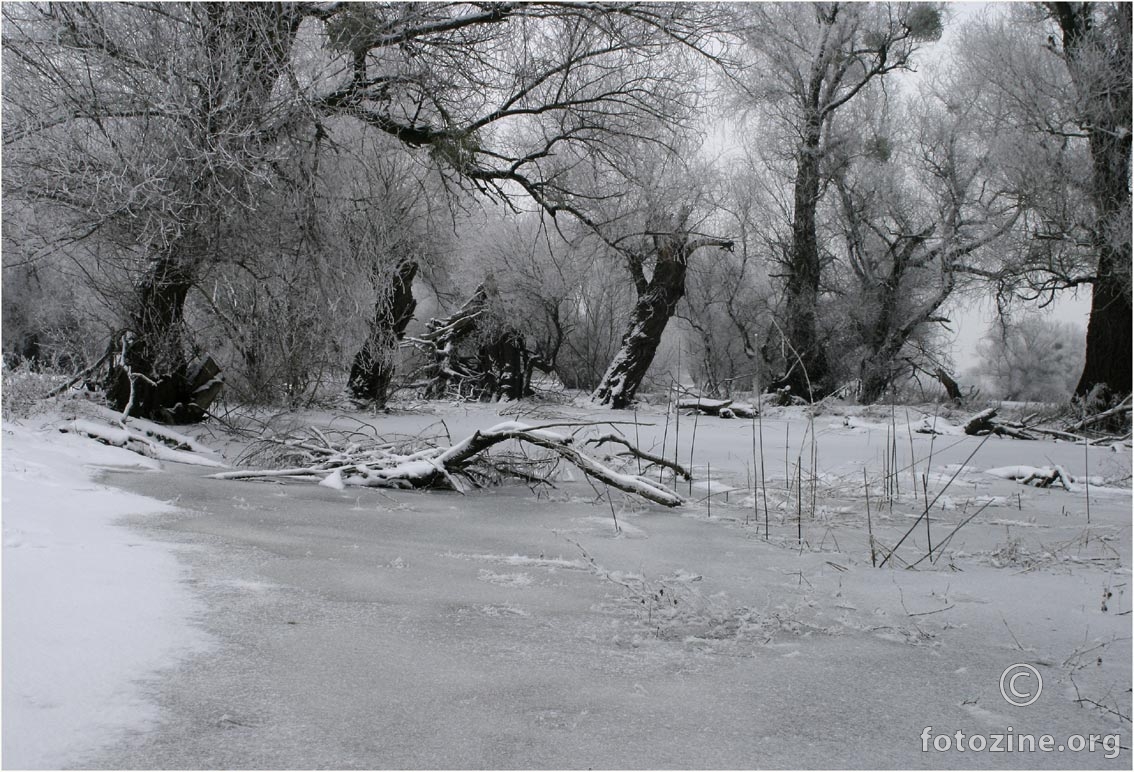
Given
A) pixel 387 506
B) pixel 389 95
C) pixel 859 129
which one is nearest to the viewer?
pixel 387 506

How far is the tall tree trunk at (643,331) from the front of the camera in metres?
11.5

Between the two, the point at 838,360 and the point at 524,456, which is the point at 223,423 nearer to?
the point at 524,456

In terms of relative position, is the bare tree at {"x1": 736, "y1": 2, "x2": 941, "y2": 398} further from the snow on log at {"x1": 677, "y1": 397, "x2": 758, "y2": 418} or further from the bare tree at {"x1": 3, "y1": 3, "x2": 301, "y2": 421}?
the bare tree at {"x1": 3, "y1": 3, "x2": 301, "y2": 421}

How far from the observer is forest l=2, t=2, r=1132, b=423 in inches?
176

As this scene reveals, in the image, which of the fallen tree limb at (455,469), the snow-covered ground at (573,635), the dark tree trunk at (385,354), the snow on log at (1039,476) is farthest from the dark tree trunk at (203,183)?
the snow on log at (1039,476)

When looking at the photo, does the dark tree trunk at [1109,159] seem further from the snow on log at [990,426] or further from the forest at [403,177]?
the snow on log at [990,426]

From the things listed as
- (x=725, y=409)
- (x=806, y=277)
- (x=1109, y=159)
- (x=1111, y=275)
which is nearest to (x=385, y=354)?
(x=725, y=409)

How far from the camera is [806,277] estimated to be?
14.8 m

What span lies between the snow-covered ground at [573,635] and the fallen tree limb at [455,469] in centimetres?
21

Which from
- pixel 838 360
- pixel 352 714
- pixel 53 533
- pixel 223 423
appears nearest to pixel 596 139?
pixel 223 423

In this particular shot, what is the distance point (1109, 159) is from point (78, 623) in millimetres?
11154

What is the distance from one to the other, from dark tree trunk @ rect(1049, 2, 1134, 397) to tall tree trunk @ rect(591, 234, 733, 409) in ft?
14.2

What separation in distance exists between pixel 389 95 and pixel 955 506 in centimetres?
421

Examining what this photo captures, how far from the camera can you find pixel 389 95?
5457 mm
